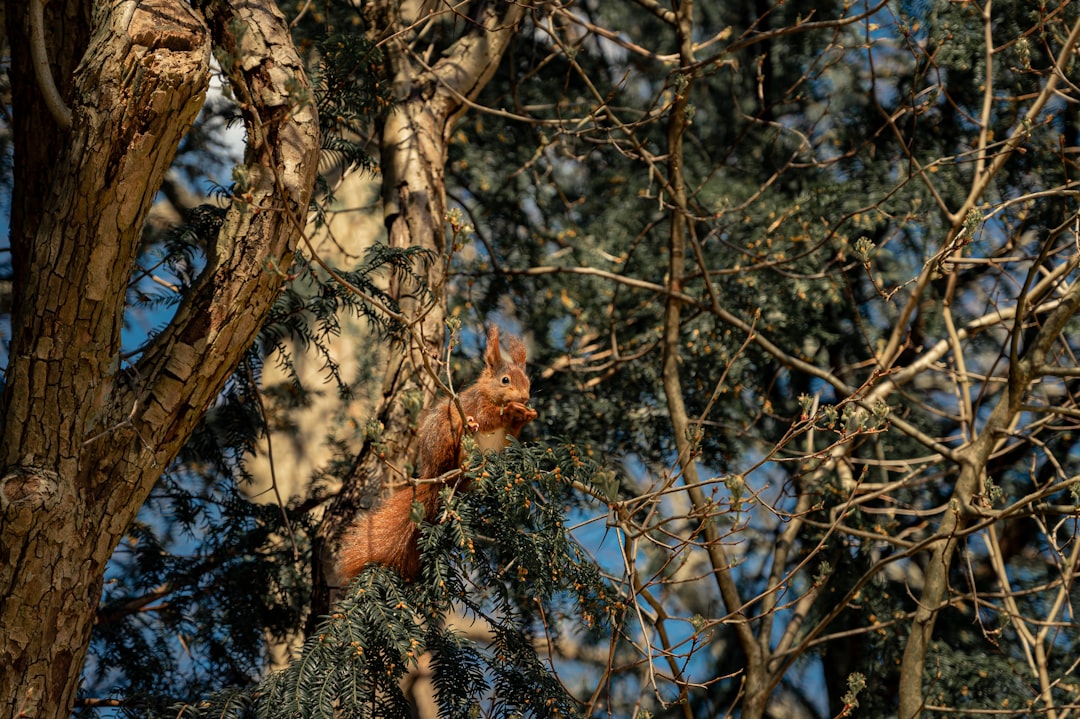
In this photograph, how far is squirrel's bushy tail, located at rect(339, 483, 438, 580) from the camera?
2539 millimetres

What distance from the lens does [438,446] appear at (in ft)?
8.89

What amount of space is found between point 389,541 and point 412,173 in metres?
1.24

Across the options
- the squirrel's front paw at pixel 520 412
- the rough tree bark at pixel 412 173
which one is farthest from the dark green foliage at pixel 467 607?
the rough tree bark at pixel 412 173

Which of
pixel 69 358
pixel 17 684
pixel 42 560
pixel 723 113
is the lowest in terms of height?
pixel 17 684

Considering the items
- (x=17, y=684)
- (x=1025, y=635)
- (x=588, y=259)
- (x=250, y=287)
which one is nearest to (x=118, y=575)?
(x=17, y=684)

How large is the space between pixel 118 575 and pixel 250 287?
165 centimetres

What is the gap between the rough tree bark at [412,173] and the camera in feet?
9.24

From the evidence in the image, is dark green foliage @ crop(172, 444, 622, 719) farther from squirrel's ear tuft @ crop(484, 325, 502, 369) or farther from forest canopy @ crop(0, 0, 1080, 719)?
squirrel's ear tuft @ crop(484, 325, 502, 369)

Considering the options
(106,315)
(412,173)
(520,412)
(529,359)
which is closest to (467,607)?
(520,412)

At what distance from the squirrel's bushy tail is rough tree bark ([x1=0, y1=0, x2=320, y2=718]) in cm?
55

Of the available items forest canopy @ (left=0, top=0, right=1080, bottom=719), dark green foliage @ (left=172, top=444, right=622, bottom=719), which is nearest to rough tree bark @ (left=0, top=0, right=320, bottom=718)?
forest canopy @ (left=0, top=0, right=1080, bottom=719)

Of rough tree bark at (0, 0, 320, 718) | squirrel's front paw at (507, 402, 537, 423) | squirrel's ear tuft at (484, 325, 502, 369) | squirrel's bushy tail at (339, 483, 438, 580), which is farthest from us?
squirrel's ear tuft at (484, 325, 502, 369)

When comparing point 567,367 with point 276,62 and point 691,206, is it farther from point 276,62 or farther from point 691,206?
point 276,62

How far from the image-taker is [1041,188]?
13.6ft
